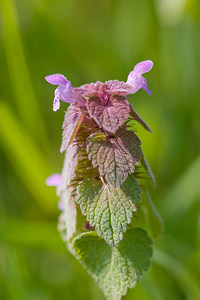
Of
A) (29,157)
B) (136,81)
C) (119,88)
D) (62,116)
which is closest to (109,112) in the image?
(119,88)

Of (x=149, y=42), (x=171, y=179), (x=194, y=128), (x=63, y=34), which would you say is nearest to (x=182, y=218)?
(x=171, y=179)

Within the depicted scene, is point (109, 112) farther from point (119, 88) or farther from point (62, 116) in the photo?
point (62, 116)

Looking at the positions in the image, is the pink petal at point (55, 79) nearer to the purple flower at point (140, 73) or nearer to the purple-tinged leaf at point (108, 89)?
the purple-tinged leaf at point (108, 89)

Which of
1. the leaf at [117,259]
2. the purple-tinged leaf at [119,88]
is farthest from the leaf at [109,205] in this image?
the purple-tinged leaf at [119,88]

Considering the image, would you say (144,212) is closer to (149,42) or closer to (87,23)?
(149,42)

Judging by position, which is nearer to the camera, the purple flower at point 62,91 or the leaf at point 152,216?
the purple flower at point 62,91

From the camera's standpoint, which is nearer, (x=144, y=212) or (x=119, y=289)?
(x=119, y=289)

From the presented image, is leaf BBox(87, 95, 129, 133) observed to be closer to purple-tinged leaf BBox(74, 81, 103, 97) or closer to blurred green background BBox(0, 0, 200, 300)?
purple-tinged leaf BBox(74, 81, 103, 97)

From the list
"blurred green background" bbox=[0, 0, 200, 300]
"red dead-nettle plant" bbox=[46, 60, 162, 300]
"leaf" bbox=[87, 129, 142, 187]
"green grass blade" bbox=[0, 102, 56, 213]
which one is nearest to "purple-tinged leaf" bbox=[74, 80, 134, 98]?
"red dead-nettle plant" bbox=[46, 60, 162, 300]
